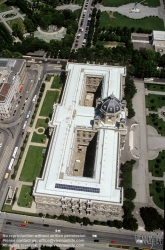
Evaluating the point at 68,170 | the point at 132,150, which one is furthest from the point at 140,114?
the point at 68,170

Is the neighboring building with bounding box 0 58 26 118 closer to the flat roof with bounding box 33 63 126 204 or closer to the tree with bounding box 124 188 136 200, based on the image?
the flat roof with bounding box 33 63 126 204

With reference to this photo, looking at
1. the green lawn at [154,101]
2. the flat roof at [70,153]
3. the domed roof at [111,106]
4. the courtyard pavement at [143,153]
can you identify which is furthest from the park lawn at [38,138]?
the green lawn at [154,101]

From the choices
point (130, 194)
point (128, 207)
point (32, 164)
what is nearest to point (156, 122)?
point (130, 194)

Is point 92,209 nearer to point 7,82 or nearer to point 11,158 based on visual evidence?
point 11,158

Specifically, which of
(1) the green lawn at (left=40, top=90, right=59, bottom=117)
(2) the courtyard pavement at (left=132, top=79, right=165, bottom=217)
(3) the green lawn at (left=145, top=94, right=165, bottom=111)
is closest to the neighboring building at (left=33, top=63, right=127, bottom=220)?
(2) the courtyard pavement at (left=132, top=79, right=165, bottom=217)

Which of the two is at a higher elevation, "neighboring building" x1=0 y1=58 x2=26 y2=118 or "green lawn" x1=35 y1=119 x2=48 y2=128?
"neighboring building" x1=0 y1=58 x2=26 y2=118

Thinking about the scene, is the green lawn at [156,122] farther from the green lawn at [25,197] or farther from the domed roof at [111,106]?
the green lawn at [25,197]

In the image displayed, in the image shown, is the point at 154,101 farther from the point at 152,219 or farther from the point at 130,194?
the point at 152,219
